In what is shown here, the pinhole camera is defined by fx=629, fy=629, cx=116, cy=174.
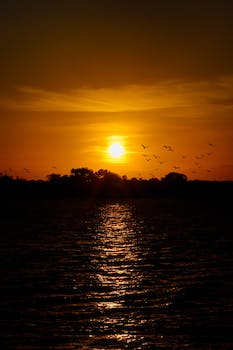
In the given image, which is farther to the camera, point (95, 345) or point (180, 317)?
point (180, 317)

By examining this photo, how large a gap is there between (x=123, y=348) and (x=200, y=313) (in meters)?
9.86

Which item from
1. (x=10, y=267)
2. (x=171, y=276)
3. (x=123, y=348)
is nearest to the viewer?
(x=123, y=348)

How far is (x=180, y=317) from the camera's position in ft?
132

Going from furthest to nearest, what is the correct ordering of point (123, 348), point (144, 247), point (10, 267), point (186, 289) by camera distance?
point (144, 247), point (10, 267), point (186, 289), point (123, 348)

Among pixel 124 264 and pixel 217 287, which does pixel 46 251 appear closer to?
pixel 124 264

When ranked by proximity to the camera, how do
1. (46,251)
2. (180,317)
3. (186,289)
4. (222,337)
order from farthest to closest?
(46,251) < (186,289) < (180,317) < (222,337)

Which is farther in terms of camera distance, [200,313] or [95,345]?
[200,313]

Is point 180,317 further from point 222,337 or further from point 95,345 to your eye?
point 95,345

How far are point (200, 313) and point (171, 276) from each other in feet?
56.8

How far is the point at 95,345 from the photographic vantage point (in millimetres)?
33500

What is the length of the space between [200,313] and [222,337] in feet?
20.2

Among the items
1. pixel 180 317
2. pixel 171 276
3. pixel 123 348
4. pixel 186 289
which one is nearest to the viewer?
pixel 123 348

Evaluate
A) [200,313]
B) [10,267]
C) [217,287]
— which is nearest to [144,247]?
[10,267]

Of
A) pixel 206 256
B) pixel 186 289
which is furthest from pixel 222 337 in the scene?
pixel 206 256
